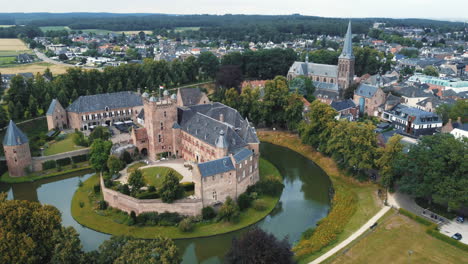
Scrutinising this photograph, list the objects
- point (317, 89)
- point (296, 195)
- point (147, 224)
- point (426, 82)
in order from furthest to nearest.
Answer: point (426, 82), point (317, 89), point (296, 195), point (147, 224)

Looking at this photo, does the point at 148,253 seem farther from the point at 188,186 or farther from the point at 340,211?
the point at 340,211

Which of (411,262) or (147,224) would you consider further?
(147,224)

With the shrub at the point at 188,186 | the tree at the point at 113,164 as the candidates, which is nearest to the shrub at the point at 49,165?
the tree at the point at 113,164

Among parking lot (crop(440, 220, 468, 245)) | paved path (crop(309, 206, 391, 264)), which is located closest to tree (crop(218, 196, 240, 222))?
paved path (crop(309, 206, 391, 264))

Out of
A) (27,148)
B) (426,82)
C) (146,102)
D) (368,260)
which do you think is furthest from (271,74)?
(368,260)

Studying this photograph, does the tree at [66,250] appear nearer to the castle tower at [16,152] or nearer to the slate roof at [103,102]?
the castle tower at [16,152]

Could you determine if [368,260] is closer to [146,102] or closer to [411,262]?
[411,262]

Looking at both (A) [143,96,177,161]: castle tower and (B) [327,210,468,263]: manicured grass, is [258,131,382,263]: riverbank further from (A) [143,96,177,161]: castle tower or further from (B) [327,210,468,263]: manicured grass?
(A) [143,96,177,161]: castle tower
